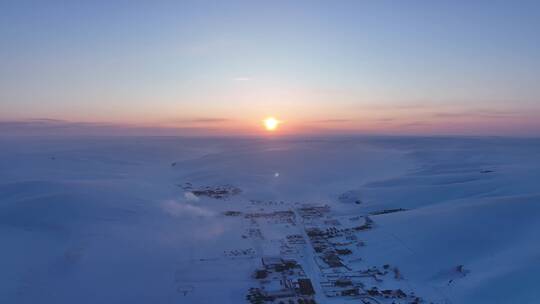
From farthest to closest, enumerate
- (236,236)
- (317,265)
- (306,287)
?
1. (236,236)
2. (317,265)
3. (306,287)

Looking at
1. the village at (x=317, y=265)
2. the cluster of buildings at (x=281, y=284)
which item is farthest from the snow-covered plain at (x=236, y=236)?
the cluster of buildings at (x=281, y=284)

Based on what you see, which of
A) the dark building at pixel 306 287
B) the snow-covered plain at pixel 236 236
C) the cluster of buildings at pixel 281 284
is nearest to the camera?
the cluster of buildings at pixel 281 284

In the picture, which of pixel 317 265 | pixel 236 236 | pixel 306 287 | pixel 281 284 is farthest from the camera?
pixel 236 236

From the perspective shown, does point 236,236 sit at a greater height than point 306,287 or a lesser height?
greater

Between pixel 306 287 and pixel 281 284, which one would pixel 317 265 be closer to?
pixel 306 287

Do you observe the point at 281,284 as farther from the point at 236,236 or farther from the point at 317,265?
the point at 236,236

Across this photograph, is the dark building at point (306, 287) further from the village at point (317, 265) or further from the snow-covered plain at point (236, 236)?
the snow-covered plain at point (236, 236)

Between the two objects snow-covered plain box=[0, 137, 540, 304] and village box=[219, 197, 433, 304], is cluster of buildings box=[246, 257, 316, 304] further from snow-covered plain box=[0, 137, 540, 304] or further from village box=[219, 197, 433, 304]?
snow-covered plain box=[0, 137, 540, 304]

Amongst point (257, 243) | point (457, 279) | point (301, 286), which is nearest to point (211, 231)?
point (257, 243)

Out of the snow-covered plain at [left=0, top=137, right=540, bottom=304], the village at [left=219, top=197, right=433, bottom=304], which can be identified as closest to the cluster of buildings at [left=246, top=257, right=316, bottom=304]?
the village at [left=219, top=197, right=433, bottom=304]

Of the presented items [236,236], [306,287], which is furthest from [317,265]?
[236,236]

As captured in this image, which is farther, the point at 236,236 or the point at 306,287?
the point at 236,236
